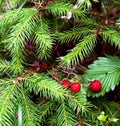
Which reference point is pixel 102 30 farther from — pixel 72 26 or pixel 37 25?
pixel 37 25

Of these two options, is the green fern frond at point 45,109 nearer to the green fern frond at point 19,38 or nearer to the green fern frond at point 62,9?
the green fern frond at point 19,38

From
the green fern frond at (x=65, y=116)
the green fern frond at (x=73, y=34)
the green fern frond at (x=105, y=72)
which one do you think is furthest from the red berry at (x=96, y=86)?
the green fern frond at (x=73, y=34)

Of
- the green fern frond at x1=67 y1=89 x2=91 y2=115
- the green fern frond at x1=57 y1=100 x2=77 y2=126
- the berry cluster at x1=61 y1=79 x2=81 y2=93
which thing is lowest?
the green fern frond at x1=57 y1=100 x2=77 y2=126

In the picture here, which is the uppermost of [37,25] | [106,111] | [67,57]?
[37,25]

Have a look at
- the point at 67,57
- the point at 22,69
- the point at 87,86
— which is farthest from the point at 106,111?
the point at 22,69

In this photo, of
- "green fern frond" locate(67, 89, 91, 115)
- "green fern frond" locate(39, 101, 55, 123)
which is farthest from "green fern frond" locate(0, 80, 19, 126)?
"green fern frond" locate(67, 89, 91, 115)

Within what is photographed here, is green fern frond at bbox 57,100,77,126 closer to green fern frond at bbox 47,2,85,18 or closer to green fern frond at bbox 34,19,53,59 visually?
green fern frond at bbox 34,19,53,59
